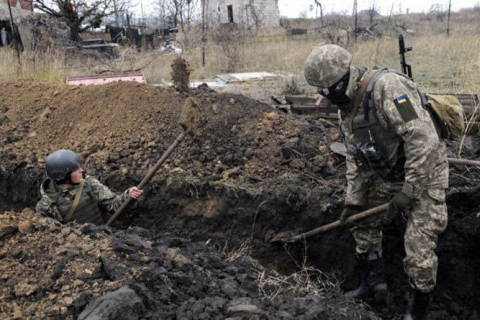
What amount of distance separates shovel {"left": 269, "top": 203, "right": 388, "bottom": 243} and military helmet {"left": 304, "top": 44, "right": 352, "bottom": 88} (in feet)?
3.60

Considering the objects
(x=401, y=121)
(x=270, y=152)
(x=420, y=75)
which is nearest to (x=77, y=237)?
(x=401, y=121)

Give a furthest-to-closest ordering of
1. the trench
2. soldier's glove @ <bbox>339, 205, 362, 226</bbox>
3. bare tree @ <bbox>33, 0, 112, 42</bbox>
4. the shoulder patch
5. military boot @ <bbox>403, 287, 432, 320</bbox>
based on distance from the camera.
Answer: bare tree @ <bbox>33, 0, 112, 42</bbox>, the trench, soldier's glove @ <bbox>339, 205, 362, 226</bbox>, military boot @ <bbox>403, 287, 432, 320</bbox>, the shoulder patch

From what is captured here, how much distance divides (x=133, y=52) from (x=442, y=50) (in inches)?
401

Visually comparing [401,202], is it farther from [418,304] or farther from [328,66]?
[328,66]

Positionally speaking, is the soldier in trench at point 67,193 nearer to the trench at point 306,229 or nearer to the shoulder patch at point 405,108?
the trench at point 306,229

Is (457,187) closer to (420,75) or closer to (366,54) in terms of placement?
(420,75)

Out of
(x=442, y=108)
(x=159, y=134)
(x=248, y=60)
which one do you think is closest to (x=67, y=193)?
(x=159, y=134)

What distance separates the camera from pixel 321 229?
4395 millimetres

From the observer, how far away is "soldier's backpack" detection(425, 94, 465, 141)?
11.4 feet

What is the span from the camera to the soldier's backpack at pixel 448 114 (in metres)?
3.47

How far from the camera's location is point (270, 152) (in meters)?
5.63

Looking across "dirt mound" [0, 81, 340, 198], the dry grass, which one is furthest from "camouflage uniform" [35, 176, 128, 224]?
the dry grass

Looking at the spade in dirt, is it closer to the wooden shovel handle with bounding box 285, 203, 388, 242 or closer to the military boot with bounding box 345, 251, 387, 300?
the wooden shovel handle with bounding box 285, 203, 388, 242

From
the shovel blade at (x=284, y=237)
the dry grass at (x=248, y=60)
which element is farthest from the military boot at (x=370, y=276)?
the dry grass at (x=248, y=60)
